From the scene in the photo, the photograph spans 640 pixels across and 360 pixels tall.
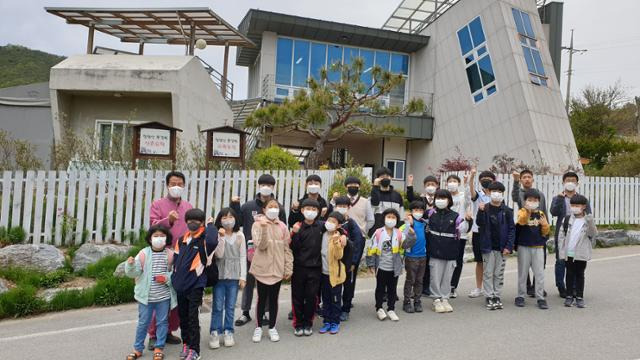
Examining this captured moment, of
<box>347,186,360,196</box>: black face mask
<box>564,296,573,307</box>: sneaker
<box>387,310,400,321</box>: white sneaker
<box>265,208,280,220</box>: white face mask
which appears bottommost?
<box>387,310,400,321</box>: white sneaker

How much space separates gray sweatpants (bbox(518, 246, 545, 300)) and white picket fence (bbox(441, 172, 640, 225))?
592cm

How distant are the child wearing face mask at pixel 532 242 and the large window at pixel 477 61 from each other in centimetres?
1398

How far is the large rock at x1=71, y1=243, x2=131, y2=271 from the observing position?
690cm

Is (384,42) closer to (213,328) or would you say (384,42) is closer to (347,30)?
(347,30)

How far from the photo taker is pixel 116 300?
6215 mm

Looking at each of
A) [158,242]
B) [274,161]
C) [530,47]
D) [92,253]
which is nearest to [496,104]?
[530,47]

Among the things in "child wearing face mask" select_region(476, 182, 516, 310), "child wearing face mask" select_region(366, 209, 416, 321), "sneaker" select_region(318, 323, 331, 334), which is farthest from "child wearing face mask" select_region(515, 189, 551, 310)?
"sneaker" select_region(318, 323, 331, 334)

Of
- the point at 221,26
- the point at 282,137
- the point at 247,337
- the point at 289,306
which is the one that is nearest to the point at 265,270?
the point at 247,337

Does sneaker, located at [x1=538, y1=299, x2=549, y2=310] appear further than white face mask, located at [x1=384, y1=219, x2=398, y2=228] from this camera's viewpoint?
Yes

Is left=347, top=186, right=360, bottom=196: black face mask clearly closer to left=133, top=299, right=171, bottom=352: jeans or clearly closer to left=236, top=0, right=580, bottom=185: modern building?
left=133, top=299, right=171, bottom=352: jeans

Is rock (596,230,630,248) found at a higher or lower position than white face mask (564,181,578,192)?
lower

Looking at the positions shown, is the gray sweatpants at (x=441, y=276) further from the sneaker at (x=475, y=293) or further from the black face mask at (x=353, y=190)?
the black face mask at (x=353, y=190)

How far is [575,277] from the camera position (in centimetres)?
613

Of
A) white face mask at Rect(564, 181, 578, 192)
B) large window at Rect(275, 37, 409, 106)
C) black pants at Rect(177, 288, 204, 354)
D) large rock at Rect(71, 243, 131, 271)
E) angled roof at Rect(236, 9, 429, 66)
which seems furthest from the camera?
large window at Rect(275, 37, 409, 106)
